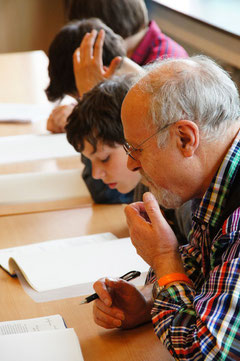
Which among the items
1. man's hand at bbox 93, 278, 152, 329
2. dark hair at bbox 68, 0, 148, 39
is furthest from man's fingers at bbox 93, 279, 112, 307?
dark hair at bbox 68, 0, 148, 39

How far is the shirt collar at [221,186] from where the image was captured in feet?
3.70

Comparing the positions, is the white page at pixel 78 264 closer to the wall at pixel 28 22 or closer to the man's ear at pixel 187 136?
the man's ear at pixel 187 136

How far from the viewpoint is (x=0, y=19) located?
A: 5.29 metres

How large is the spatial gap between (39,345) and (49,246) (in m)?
0.55

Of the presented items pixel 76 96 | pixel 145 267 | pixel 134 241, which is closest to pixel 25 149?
pixel 76 96

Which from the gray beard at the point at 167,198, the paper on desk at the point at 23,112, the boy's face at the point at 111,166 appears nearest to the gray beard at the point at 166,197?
the gray beard at the point at 167,198

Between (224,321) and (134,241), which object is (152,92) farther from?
(224,321)

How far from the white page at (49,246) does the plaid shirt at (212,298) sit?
533mm

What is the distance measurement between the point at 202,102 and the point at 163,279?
0.36m

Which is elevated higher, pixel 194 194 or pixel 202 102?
pixel 202 102

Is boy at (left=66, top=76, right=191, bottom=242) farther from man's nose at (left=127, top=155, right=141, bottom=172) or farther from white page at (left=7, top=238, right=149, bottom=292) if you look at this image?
man's nose at (left=127, top=155, right=141, bottom=172)

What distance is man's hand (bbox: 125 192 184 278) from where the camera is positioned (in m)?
1.18

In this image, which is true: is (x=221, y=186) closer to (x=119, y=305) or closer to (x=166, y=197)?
(x=166, y=197)

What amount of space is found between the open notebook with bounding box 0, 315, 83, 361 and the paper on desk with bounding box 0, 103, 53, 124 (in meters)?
1.67
